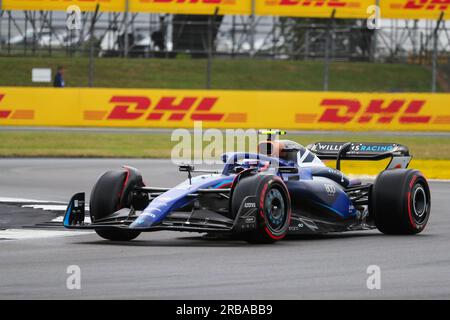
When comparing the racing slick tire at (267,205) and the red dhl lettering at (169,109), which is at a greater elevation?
the red dhl lettering at (169,109)

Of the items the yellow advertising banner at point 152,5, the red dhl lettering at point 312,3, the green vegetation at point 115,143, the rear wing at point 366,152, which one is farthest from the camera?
the red dhl lettering at point 312,3

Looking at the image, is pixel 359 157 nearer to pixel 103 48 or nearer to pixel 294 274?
pixel 294 274

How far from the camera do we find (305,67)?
45.1m

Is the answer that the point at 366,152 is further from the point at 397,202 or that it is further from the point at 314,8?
the point at 314,8

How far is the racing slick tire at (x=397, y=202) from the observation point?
12523 millimetres

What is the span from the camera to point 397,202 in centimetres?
1252

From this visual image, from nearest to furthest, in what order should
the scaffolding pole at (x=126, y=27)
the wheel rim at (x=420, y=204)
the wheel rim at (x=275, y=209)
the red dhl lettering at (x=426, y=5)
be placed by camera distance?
1. the wheel rim at (x=275, y=209)
2. the wheel rim at (x=420, y=204)
3. the scaffolding pole at (x=126, y=27)
4. the red dhl lettering at (x=426, y=5)

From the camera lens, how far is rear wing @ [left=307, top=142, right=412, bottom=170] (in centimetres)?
1398

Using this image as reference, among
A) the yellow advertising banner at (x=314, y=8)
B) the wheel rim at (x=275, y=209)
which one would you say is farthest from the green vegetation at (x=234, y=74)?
the wheel rim at (x=275, y=209)

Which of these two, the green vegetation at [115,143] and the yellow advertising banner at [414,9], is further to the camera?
the yellow advertising banner at [414,9]

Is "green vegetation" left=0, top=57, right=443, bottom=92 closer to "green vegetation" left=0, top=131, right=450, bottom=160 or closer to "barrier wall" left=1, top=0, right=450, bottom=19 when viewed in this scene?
"barrier wall" left=1, top=0, right=450, bottom=19

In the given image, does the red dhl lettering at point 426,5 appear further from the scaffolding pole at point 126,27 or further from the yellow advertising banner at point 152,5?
the scaffolding pole at point 126,27

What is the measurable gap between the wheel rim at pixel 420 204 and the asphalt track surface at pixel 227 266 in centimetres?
24

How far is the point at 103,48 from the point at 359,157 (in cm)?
3260
